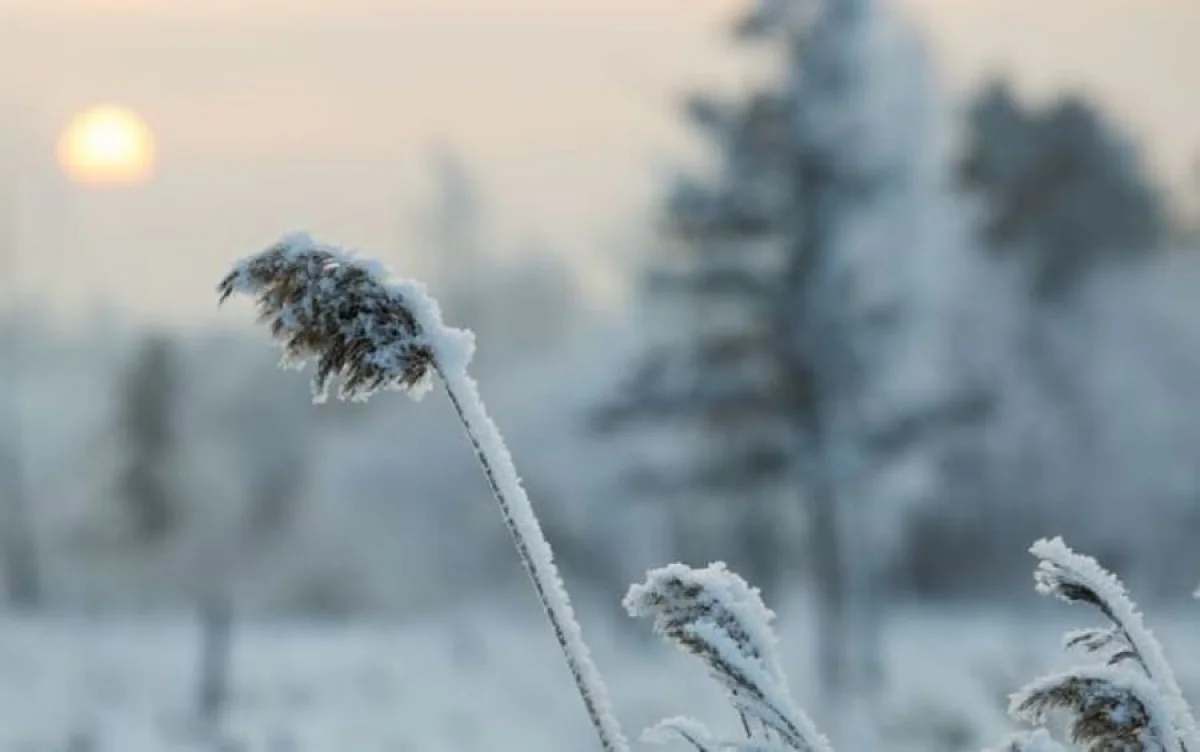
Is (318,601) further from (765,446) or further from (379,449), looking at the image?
(765,446)

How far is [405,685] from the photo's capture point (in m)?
15.7

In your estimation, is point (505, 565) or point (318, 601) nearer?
point (505, 565)

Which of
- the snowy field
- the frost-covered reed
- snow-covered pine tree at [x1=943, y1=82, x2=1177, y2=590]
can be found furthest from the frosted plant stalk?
snow-covered pine tree at [x1=943, y1=82, x2=1177, y2=590]

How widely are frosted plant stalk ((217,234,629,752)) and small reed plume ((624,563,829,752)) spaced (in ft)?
0.32

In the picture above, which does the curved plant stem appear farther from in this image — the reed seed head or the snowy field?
the snowy field

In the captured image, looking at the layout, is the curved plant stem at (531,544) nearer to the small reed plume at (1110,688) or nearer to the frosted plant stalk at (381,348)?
the frosted plant stalk at (381,348)

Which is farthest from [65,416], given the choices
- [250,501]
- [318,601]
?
[318,601]

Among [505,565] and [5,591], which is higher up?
[5,591]

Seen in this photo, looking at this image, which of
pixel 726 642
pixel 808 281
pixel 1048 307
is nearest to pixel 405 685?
pixel 808 281

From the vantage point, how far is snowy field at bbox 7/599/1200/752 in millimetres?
11250

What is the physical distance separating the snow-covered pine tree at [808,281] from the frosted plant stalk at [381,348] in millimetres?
16707

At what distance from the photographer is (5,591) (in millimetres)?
32656

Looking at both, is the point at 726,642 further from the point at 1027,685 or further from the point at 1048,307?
the point at 1048,307

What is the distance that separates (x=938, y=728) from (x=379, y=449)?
2526 centimetres
